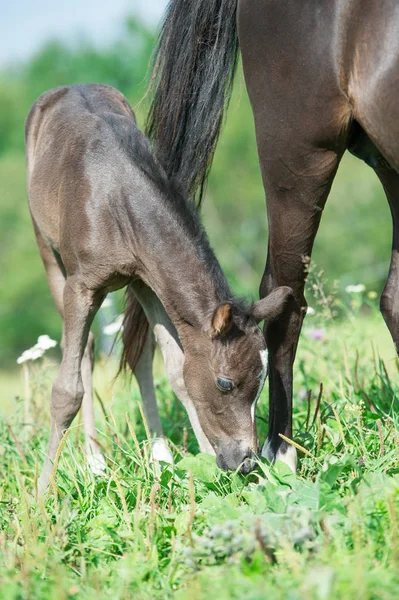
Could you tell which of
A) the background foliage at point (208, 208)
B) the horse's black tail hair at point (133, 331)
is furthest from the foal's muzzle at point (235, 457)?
the background foliage at point (208, 208)

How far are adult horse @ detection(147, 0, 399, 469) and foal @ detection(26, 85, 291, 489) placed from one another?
170 mm

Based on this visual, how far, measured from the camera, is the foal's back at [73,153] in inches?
157

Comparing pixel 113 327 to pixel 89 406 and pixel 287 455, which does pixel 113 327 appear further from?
pixel 287 455

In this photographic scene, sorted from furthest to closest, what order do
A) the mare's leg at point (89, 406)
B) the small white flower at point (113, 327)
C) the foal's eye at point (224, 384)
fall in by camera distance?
the small white flower at point (113, 327), the mare's leg at point (89, 406), the foal's eye at point (224, 384)

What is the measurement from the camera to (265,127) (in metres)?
3.27

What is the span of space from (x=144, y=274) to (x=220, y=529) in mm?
1698

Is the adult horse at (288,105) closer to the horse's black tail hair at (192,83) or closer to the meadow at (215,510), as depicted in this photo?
the horse's black tail hair at (192,83)

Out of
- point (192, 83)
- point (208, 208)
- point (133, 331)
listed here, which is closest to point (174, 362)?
point (133, 331)

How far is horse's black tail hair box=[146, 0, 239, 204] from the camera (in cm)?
383

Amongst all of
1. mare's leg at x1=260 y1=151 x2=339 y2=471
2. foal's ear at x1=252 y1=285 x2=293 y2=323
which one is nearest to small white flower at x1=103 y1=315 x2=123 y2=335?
mare's leg at x1=260 y1=151 x2=339 y2=471

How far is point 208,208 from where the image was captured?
42.8 m

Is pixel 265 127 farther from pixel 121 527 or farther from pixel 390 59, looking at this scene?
pixel 121 527

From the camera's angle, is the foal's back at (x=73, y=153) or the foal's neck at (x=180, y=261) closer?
the foal's neck at (x=180, y=261)

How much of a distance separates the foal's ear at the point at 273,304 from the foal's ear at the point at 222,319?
12cm
